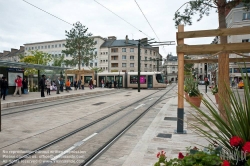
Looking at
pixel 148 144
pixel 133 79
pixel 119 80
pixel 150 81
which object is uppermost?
pixel 133 79

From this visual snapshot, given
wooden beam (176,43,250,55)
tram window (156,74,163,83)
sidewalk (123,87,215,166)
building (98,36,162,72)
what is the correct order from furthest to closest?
building (98,36,162,72)
tram window (156,74,163,83)
wooden beam (176,43,250,55)
sidewalk (123,87,215,166)

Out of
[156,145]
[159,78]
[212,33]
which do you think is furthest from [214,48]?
[159,78]

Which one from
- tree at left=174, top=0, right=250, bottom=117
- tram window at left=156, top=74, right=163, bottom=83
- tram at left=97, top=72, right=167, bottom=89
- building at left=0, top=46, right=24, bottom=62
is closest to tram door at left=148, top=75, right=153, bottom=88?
tram at left=97, top=72, right=167, bottom=89

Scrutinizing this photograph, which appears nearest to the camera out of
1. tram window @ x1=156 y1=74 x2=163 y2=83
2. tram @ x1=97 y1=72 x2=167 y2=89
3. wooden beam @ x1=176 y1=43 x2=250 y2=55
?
wooden beam @ x1=176 y1=43 x2=250 y2=55

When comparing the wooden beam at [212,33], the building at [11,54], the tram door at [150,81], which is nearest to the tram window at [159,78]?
the tram door at [150,81]

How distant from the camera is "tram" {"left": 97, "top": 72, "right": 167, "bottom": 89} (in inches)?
1216

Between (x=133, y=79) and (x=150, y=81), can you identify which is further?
(x=133, y=79)

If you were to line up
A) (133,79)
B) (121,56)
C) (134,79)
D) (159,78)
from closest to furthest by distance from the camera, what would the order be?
(159,78) → (134,79) → (133,79) → (121,56)

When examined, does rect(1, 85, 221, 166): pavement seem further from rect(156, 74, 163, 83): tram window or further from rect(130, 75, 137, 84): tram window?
rect(130, 75, 137, 84): tram window

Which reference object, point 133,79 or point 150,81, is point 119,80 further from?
point 150,81

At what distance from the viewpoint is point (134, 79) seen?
3238 centimetres

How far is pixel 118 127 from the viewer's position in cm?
646

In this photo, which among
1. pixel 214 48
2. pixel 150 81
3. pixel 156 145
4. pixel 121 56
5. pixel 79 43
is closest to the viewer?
pixel 156 145

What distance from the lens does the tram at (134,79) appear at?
30.9m
